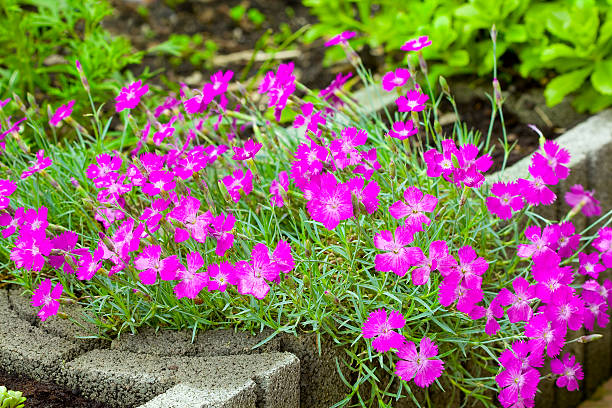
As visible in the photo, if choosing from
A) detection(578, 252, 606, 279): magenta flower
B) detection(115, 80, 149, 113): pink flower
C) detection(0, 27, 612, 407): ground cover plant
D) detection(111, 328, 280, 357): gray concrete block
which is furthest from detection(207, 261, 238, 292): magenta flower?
detection(578, 252, 606, 279): magenta flower

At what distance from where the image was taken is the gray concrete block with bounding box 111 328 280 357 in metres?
1.73

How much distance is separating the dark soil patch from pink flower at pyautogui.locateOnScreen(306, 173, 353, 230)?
2.07 ft

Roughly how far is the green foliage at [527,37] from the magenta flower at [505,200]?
967 millimetres

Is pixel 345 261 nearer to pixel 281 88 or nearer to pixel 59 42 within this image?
pixel 281 88

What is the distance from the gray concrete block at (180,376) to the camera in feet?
5.25

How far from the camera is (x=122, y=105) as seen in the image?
6.45 ft

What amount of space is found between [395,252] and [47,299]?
31.5 inches

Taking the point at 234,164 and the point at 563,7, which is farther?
the point at 563,7

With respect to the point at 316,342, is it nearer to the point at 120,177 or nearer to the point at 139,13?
the point at 120,177

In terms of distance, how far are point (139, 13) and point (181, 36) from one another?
46cm

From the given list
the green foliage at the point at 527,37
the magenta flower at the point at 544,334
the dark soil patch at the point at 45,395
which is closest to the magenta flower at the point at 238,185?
the dark soil patch at the point at 45,395

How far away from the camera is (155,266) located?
1.66 m

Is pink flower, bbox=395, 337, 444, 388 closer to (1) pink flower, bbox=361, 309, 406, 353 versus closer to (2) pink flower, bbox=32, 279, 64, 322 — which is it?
(1) pink flower, bbox=361, 309, 406, 353

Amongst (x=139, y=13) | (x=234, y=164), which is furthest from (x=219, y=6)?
(x=234, y=164)
